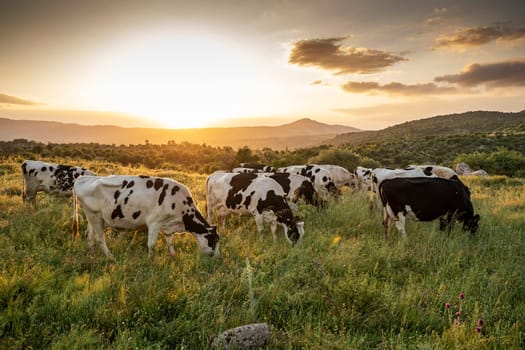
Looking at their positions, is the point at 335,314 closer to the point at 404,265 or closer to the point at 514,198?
the point at 404,265

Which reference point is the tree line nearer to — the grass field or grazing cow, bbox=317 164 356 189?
grazing cow, bbox=317 164 356 189

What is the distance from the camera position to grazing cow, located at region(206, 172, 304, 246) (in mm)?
9008

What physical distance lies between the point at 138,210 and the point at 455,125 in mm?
103972

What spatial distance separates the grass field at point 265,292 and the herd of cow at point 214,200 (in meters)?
0.52

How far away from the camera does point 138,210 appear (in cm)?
746

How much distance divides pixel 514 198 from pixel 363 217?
8.22 meters

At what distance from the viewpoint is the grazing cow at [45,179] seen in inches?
475

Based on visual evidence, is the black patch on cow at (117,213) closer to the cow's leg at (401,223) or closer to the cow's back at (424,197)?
the cow's back at (424,197)

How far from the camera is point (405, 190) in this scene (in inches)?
356

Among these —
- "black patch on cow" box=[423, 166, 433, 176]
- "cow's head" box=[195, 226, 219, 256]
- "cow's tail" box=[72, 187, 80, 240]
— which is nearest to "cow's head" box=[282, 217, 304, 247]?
"cow's head" box=[195, 226, 219, 256]

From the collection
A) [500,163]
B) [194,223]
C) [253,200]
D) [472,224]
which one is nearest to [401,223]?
[472,224]

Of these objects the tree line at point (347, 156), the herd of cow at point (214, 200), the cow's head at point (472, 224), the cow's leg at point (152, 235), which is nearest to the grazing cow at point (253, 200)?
the herd of cow at point (214, 200)

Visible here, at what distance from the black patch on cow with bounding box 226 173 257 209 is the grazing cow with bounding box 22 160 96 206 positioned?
659 cm

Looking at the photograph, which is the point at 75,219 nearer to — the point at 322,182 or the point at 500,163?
the point at 322,182
